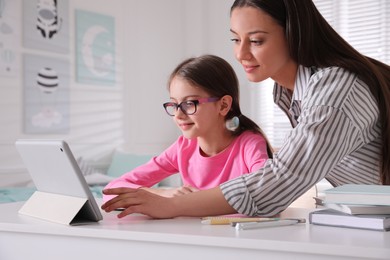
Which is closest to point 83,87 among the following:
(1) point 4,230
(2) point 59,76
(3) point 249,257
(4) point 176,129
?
(2) point 59,76

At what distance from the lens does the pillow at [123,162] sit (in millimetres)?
4465

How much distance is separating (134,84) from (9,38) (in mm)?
1361

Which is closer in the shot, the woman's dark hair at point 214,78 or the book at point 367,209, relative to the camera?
the book at point 367,209

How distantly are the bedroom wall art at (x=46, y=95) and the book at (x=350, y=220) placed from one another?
3364 millimetres

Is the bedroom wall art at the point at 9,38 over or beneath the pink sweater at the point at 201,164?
over

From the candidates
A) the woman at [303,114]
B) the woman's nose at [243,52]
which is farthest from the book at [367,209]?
the woman's nose at [243,52]

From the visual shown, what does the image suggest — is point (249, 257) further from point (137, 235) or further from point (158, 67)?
point (158, 67)

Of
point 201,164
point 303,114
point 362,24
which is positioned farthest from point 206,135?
point 362,24

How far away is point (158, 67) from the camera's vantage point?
5363mm

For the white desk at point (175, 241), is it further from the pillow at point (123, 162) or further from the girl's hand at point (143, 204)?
the pillow at point (123, 162)

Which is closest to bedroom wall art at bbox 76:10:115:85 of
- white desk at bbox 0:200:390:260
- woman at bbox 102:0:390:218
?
woman at bbox 102:0:390:218

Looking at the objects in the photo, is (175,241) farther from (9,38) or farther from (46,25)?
(46,25)

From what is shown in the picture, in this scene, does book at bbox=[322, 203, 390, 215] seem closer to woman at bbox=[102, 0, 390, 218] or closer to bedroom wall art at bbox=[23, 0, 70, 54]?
woman at bbox=[102, 0, 390, 218]

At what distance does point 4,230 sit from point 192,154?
71cm
